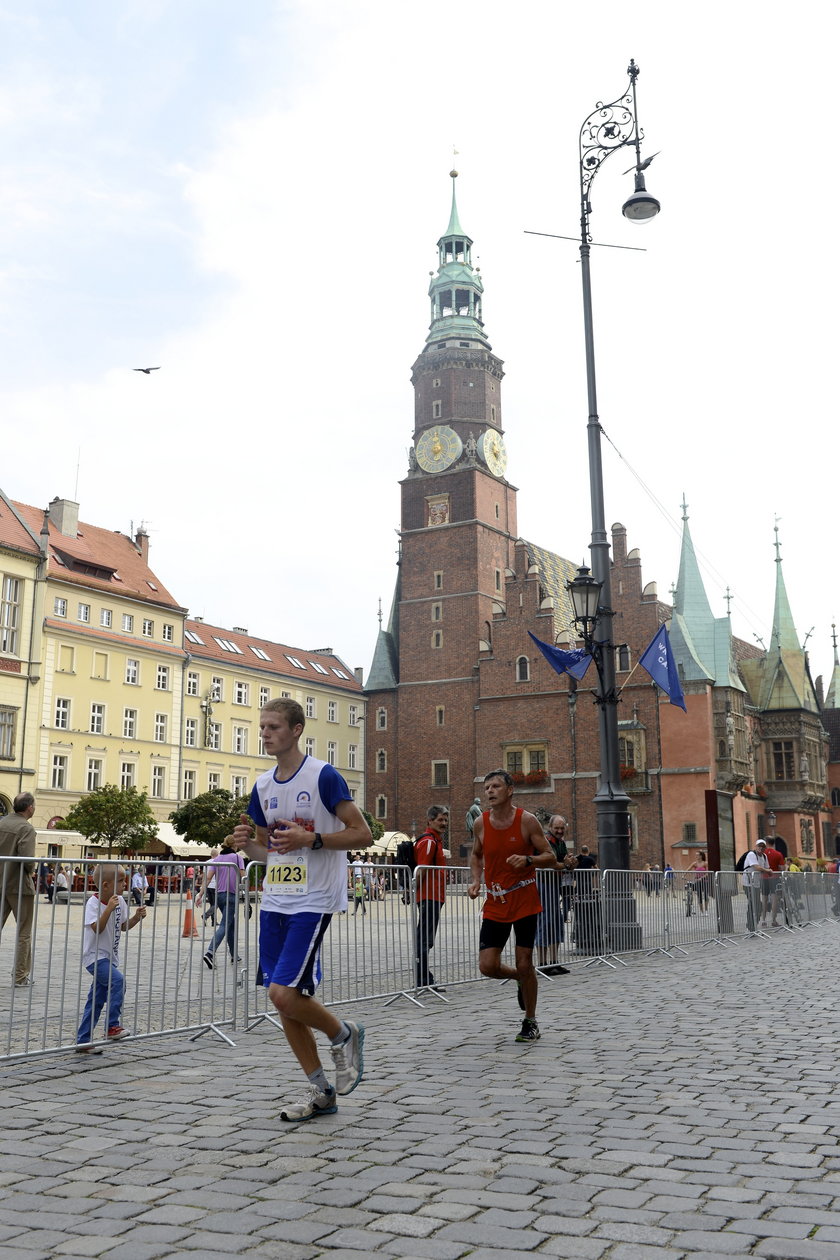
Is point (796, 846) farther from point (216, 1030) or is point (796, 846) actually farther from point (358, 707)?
point (216, 1030)

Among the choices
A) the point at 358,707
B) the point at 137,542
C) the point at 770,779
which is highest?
the point at 137,542

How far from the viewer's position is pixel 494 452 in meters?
65.9

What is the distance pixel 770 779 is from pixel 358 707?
2487 cm

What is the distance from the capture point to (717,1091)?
627 cm

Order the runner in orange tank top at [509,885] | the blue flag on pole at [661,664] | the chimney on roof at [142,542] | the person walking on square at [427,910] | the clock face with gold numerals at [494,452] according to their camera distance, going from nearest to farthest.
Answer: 1. the runner in orange tank top at [509,885]
2. the person walking on square at [427,910]
3. the blue flag on pole at [661,664]
4. the chimney on roof at [142,542]
5. the clock face with gold numerals at [494,452]

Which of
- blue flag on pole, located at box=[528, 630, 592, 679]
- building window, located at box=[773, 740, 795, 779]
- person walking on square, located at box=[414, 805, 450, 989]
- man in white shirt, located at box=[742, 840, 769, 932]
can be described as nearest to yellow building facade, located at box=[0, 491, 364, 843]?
building window, located at box=[773, 740, 795, 779]

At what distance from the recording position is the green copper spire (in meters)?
66.8

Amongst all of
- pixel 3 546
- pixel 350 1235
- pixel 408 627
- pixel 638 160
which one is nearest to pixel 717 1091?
pixel 350 1235

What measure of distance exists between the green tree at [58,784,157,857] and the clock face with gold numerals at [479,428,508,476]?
3164 cm

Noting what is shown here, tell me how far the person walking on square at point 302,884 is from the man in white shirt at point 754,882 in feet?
55.8

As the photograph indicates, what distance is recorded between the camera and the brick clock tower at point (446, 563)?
202ft

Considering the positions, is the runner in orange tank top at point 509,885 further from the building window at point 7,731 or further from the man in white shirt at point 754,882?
the building window at point 7,731

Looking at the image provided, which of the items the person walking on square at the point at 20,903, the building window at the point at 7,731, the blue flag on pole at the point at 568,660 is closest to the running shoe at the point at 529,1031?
the person walking on square at the point at 20,903

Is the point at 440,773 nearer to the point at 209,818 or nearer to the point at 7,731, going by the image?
the point at 209,818
